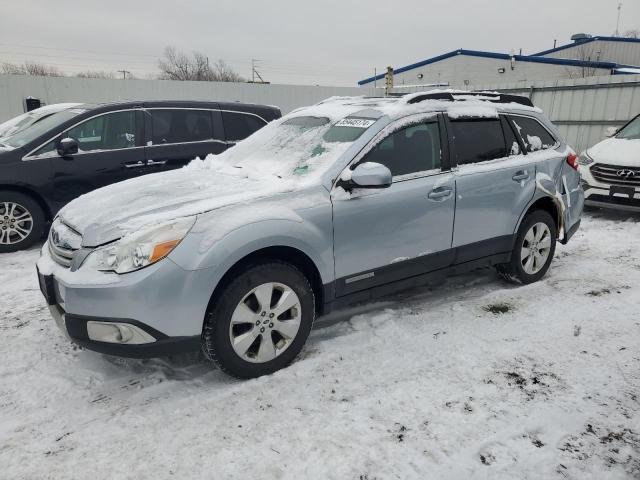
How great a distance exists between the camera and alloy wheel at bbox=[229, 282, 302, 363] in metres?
2.87

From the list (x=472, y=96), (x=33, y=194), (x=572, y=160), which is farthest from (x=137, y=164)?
(x=572, y=160)

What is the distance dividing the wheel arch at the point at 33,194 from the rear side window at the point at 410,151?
4.33m

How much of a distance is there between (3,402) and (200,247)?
1.48 m

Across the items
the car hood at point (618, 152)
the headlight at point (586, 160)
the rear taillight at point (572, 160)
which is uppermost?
the rear taillight at point (572, 160)

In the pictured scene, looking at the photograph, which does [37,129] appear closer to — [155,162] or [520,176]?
[155,162]

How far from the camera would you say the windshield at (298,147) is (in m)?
3.38

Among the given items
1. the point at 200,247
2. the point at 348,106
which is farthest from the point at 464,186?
the point at 200,247

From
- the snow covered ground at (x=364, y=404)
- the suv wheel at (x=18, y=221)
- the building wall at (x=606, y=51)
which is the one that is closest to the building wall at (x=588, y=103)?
the snow covered ground at (x=364, y=404)

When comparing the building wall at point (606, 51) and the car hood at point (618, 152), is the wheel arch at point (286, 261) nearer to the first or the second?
the car hood at point (618, 152)

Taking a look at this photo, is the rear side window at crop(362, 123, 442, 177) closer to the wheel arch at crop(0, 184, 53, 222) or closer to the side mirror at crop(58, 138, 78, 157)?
the side mirror at crop(58, 138, 78, 157)

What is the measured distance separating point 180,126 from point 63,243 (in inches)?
153

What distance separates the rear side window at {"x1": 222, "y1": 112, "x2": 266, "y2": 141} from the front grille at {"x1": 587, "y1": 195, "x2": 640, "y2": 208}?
204 inches

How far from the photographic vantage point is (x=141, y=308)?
2584mm

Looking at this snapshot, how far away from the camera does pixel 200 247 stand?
8.80ft
